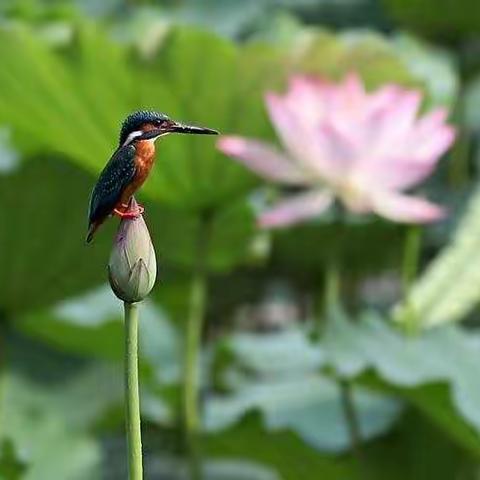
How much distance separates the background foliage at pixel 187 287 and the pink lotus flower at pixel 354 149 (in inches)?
2.1

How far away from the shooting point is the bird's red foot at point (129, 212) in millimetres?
383

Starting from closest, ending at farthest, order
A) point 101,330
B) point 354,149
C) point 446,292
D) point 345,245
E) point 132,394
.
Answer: point 132,394, point 354,149, point 446,292, point 101,330, point 345,245

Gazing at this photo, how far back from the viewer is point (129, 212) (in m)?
0.38

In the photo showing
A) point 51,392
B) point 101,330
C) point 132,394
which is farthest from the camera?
point 51,392

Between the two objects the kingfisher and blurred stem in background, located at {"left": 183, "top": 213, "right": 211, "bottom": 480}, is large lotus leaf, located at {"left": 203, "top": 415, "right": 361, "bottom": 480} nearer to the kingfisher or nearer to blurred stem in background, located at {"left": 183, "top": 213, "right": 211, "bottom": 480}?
blurred stem in background, located at {"left": 183, "top": 213, "right": 211, "bottom": 480}

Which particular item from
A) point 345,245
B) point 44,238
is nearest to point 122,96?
point 44,238

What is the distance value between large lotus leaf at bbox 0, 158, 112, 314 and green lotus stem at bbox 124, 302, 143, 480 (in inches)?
26.2

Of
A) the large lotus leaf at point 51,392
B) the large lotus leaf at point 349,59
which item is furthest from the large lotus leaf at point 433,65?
the large lotus leaf at point 51,392

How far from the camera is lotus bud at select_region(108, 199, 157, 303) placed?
38 centimetres

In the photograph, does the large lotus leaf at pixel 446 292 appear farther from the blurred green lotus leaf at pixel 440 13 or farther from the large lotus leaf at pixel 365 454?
the blurred green lotus leaf at pixel 440 13

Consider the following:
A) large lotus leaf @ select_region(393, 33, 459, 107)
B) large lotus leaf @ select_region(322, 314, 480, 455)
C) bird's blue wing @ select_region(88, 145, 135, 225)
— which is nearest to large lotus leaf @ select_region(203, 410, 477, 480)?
large lotus leaf @ select_region(322, 314, 480, 455)

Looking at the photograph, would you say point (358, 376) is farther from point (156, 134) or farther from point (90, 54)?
point (156, 134)

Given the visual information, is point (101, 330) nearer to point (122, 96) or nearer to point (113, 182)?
point (122, 96)

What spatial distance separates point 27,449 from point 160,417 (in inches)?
8.1
